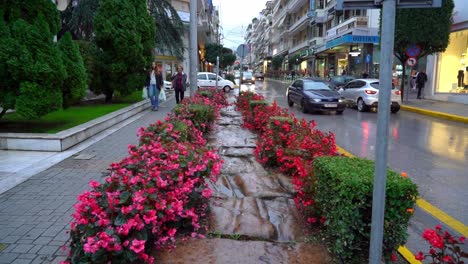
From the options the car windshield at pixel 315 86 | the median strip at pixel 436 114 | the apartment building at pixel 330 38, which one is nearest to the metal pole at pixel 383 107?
the apartment building at pixel 330 38

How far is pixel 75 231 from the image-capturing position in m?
3.12

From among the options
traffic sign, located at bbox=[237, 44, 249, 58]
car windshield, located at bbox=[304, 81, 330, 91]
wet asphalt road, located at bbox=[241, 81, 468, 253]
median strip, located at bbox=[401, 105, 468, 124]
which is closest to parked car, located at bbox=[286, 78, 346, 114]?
car windshield, located at bbox=[304, 81, 330, 91]

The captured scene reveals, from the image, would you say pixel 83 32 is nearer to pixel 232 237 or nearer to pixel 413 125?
pixel 413 125

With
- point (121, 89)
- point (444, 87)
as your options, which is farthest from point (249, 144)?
point (444, 87)

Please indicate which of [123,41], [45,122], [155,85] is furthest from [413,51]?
[45,122]

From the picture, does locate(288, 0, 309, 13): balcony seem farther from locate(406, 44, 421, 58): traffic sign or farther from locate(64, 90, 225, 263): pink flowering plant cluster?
locate(64, 90, 225, 263): pink flowering plant cluster

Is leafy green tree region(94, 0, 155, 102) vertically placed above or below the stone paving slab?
above

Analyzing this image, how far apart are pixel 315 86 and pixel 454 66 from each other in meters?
9.61

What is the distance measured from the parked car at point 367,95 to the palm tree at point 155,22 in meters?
11.6

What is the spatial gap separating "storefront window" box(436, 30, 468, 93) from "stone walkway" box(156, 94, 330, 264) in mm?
19102

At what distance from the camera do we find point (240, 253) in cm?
343

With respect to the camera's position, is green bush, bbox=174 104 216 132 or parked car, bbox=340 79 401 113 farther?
parked car, bbox=340 79 401 113

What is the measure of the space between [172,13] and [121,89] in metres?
10.6

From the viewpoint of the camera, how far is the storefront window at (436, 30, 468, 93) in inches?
834
